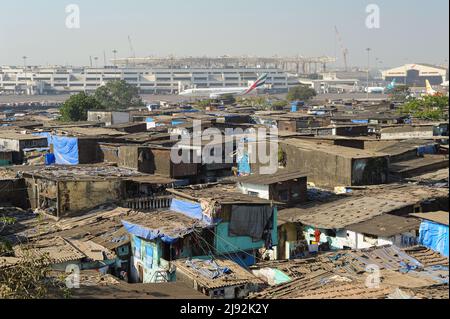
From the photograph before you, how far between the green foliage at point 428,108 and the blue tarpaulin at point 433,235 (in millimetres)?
18785

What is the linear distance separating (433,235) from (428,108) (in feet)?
73.1

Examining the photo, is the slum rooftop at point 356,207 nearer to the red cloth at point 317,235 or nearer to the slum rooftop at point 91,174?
the red cloth at point 317,235

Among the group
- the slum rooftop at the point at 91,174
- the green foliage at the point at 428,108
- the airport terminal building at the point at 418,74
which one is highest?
the airport terminal building at the point at 418,74

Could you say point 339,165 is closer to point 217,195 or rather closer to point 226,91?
point 217,195

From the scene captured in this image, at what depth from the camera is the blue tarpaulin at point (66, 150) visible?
19.9 m

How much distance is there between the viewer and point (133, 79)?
107 metres

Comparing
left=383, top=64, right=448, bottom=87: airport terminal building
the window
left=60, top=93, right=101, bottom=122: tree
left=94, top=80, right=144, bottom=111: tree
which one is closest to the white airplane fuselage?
left=94, top=80, right=144, bottom=111: tree

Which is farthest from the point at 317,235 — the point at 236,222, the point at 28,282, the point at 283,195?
the point at 28,282

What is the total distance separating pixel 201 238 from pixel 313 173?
7560 mm

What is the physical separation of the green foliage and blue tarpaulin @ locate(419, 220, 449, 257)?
18785 mm

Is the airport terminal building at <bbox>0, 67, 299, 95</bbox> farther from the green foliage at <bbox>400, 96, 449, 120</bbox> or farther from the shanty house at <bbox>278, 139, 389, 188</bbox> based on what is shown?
the shanty house at <bbox>278, 139, 389, 188</bbox>

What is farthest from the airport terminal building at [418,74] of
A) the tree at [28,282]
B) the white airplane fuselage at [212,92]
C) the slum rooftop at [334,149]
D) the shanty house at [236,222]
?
the tree at [28,282]

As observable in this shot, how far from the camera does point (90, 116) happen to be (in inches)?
1302
